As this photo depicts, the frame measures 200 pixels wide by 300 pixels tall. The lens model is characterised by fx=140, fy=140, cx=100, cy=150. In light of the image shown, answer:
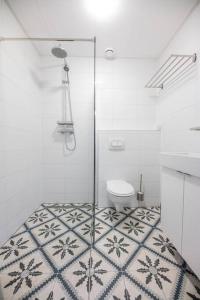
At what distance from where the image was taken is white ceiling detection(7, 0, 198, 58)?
143 centimetres

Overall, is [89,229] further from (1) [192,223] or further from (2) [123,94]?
(2) [123,94]

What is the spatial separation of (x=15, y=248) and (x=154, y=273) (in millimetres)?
1243

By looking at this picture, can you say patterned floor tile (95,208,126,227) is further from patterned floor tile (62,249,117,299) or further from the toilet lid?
patterned floor tile (62,249,117,299)

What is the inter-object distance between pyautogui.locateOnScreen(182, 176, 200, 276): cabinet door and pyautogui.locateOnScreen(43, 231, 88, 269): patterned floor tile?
2.84 feet

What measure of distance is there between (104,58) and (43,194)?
2.41 metres

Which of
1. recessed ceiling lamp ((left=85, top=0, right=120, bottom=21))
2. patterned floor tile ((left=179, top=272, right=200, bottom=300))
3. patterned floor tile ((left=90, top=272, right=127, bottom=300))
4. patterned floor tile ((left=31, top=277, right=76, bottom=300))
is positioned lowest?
patterned floor tile ((left=179, top=272, right=200, bottom=300))

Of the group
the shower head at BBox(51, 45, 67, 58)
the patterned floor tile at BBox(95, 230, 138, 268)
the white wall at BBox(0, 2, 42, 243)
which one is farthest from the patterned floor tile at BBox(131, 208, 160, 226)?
the shower head at BBox(51, 45, 67, 58)

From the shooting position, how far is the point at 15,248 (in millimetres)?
1321

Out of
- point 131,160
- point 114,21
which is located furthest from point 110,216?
point 114,21

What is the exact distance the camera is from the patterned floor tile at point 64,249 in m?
1.19

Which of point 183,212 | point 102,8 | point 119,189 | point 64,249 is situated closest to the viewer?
point 183,212

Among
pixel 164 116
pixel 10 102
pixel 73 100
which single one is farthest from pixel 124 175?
pixel 10 102

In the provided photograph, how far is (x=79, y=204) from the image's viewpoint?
2275 mm

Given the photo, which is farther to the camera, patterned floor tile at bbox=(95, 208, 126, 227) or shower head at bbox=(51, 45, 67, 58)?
patterned floor tile at bbox=(95, 208, 126, 227)
